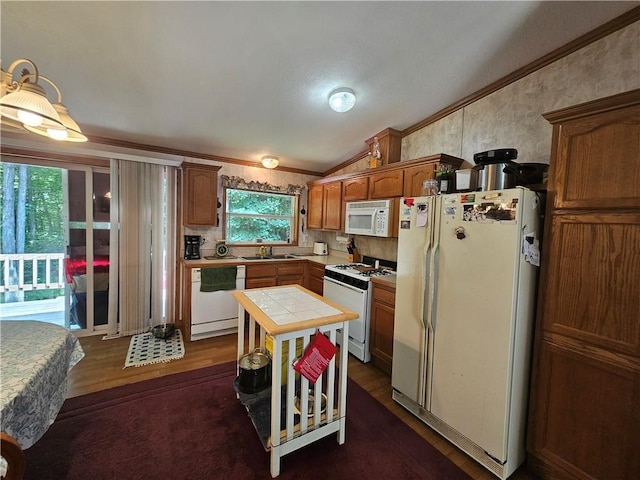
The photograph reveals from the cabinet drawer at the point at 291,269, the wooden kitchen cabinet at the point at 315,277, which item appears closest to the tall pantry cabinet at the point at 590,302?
the wooden kitchen cabinet at the point at 315,277

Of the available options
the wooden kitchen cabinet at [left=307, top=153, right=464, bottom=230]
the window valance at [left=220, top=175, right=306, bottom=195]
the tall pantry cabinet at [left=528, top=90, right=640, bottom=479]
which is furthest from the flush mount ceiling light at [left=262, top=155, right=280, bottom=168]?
the tall pantry cabinet at [left=528, top=90, right=640, bottom=479]

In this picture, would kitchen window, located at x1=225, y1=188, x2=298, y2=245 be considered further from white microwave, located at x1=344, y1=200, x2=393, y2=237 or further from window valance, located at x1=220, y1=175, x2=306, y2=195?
white microwave, located at x1=344, y1=200, x2=393, y2=237

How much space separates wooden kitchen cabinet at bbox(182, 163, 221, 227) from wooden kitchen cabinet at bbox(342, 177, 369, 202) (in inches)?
66.9

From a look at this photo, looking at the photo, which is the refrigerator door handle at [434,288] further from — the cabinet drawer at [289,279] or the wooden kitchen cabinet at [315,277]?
the cabinet drawer at [289,279]

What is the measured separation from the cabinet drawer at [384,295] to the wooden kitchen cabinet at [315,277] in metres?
1.01

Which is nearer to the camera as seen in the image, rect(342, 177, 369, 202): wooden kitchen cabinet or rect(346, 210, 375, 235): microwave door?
rect(346, 210, 375, 235): microwave door

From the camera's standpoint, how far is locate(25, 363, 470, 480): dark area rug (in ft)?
5.18

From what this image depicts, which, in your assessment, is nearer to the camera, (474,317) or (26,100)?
(26,100)

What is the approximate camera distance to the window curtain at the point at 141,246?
126 inches

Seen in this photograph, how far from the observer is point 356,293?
2.89 metres

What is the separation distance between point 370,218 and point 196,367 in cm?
241

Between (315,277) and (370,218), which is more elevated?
(370,218)

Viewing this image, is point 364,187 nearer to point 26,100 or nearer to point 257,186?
point 257,186

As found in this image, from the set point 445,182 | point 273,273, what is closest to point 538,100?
point 445,182
